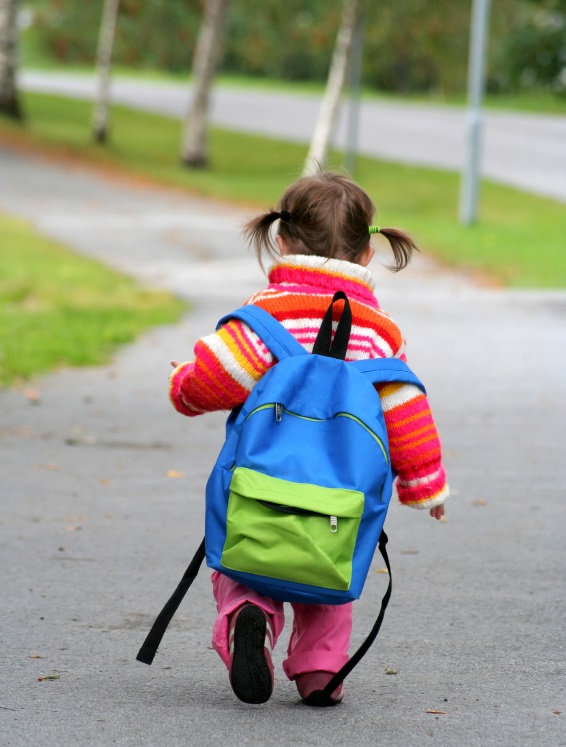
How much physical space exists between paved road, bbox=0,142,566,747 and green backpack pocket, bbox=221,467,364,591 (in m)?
0.42

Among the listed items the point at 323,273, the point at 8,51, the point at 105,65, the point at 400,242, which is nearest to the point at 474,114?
the point at 105,65

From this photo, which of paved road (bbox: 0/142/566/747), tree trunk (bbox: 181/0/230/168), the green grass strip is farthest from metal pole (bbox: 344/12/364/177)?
paved road (bbox: 0/142/566/747)

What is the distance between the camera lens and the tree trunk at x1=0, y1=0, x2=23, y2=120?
107 feet

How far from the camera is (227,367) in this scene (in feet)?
11.7

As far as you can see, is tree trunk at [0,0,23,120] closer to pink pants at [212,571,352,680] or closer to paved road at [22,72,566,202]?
paved road at [22,72,566,202]

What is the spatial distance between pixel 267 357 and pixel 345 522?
49 cm

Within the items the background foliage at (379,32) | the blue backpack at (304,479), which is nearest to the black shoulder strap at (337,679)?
the blue backpack at (304,479)

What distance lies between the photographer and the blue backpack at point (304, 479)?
3328 millimetres

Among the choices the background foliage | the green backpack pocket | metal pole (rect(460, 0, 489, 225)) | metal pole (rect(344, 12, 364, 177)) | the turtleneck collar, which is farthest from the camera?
the background foliage

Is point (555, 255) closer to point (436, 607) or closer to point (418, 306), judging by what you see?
point (418, 306)

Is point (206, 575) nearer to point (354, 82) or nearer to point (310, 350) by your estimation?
point (310, 350)

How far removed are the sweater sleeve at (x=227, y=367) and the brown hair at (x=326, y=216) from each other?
316 mm

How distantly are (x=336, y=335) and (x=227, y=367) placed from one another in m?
0.30

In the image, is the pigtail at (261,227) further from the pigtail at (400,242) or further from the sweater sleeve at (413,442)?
the sweater sleeve at (413,442)
